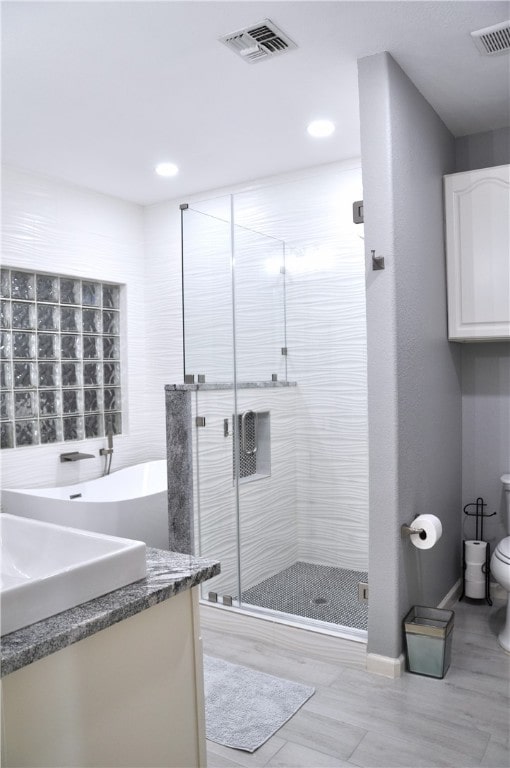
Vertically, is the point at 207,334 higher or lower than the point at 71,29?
lower

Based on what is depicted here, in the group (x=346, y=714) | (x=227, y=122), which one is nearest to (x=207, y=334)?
(x=227, y=122)

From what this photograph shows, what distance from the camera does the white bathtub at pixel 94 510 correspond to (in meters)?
3.55

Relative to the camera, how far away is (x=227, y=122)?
3.19 metres

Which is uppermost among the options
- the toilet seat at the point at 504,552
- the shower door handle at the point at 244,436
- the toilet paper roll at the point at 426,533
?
the shower door handle at the point at 244,436

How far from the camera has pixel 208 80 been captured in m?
2.71

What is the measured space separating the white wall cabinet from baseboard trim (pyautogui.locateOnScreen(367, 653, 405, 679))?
1.64 m

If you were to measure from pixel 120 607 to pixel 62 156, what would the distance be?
10.2 ft

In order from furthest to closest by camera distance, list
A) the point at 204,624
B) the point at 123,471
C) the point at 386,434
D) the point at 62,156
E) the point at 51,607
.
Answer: the point at 123,471
the point at 62,156
the point at 204,624
the point at 386,434
the point at 51,607

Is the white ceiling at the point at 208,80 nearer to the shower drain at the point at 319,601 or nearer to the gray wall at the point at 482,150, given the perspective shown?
the gray wall at the point at 482,150

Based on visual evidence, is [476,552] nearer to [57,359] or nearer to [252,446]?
[252,446]

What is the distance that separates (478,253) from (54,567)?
2.57 meters

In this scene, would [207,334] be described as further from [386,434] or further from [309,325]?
[386,434]

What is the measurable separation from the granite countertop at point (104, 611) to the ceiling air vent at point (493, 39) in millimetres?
2299

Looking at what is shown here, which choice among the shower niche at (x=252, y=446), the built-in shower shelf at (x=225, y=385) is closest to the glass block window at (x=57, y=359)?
the built-in shower shelf at (x=225, y=385)
